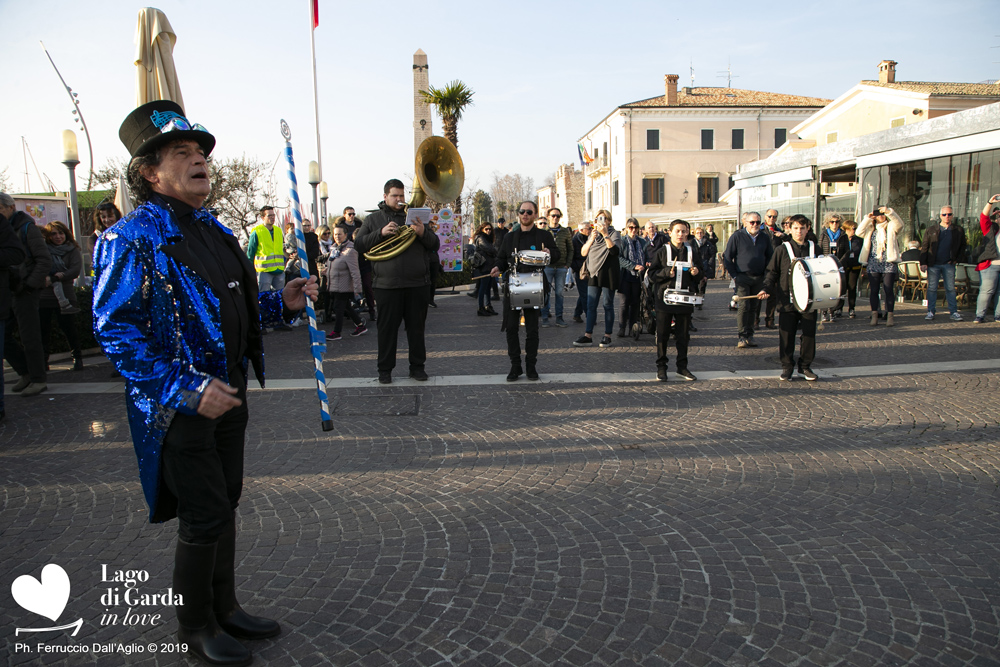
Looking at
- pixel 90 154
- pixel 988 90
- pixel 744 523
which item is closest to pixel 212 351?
pixel 744 523

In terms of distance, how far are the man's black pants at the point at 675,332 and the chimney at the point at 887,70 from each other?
3575 centimetres

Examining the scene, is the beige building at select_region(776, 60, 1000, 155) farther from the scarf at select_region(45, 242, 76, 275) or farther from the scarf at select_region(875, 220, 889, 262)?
the scarf at select_region(45, 242, 76, 275)

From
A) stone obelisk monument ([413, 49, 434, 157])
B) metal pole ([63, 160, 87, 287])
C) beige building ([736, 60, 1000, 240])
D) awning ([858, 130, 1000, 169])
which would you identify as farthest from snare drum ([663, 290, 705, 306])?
stone obelisk monument ([413, 49, 434, 157])

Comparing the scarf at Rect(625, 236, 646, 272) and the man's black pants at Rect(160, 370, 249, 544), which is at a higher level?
the scarf at Rect(625, 236, 646, 272)

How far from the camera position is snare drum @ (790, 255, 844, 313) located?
7012mm

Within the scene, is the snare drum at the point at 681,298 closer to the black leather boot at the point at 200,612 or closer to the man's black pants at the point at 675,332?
the man's black pants at the point at 675,332

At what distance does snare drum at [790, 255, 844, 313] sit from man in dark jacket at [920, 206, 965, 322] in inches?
223

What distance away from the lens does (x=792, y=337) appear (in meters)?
7.48

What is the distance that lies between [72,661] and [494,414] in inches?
157

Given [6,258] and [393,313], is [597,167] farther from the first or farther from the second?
[6,258]

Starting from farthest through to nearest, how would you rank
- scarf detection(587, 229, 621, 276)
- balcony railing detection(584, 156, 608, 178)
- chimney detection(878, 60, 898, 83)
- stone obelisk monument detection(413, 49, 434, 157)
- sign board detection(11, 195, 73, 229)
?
1. balcony railing detection(584, 156, 608, 178)
2. chimney detection(878, 60, 898, 83)
3. stone obelisk monument detection(413, 49, 434, 157)
4. sign board detection(11, 195, 73, 229)
5. scarf detection(587, 229, 621, 276)

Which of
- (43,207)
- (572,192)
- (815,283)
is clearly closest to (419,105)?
(43,207)

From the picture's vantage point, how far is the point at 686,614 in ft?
9.47

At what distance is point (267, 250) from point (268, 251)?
0.02 metres
